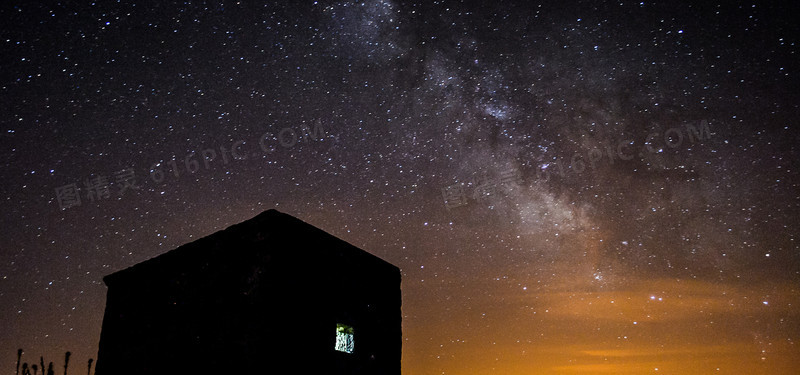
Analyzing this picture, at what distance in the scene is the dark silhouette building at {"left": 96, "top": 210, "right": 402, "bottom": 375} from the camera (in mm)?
9391

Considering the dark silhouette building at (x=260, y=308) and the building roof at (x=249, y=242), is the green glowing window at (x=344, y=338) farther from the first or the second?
→ the building roof at (x=249, y=242)

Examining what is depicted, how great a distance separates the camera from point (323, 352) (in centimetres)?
980

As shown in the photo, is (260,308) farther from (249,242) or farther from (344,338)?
(344,338)

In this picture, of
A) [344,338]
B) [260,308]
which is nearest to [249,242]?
[260,308]

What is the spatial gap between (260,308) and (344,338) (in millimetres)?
2023

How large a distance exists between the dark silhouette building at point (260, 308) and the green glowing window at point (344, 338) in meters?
0.02

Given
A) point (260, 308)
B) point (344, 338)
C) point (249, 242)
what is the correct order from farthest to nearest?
point (344, 338) < point (249, 242) < point (260, 308)

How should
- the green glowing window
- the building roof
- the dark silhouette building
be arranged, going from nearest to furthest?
the dark silhouette building → the building roof → the green glowing window

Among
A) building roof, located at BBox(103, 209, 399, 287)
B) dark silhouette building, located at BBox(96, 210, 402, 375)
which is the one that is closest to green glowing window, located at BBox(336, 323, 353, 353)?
dark silhouette building, located at BBox(96, 210, 402, 375)

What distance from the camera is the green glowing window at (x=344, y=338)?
1029 cm

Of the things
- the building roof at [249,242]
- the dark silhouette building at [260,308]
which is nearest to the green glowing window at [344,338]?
the dark silhouette building at [260,308]

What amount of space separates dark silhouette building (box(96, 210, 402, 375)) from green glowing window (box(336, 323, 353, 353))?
0.02 metres

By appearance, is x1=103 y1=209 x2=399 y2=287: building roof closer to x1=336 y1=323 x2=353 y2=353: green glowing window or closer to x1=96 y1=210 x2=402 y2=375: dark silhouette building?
x1=96 y1=210 x2=402 y2=375: dark silhouette building

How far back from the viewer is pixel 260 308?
9.30 metres
